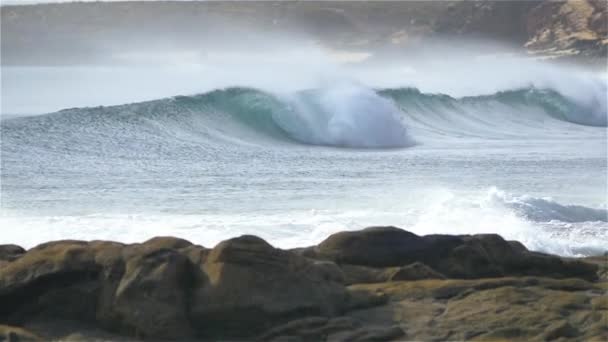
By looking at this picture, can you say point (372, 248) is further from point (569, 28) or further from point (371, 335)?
point (569, 28)

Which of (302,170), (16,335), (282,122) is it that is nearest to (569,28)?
(282,122)

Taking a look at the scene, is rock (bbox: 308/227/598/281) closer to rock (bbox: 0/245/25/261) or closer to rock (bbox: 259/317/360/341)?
rock (bbox: 259/317/360/341)

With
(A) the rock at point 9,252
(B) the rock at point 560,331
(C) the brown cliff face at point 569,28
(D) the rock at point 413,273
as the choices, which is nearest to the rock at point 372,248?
(D) the rock at point 413,273

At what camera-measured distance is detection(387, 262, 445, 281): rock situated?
8.01 m

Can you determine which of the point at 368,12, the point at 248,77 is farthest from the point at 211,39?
the point at 248,77

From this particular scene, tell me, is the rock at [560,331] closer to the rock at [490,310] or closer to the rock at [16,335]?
the rock at [490,310]

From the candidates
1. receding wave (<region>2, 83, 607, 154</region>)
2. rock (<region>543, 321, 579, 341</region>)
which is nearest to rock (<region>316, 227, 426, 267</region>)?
rock (<region>543, 321, 579, 341</region>)

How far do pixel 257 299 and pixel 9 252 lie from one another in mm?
2119

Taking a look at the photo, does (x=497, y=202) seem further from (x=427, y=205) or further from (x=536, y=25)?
(x=536, y=25)

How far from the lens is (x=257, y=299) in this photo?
23.8ft

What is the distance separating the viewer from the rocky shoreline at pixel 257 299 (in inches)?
283

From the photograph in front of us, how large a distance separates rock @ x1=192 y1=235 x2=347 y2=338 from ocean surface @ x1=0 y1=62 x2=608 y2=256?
4350 millimetres

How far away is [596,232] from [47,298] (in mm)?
6738

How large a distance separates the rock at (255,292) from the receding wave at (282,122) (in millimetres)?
13070
